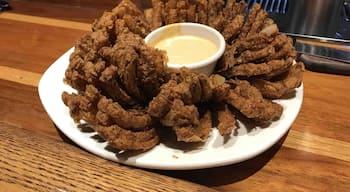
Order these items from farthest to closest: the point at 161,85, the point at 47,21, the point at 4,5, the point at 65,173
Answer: the point at 4,5 → the point at 47,21 → the point at 161,85 → the point at 65,173

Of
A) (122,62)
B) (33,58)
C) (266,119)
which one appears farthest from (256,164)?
(33,58)

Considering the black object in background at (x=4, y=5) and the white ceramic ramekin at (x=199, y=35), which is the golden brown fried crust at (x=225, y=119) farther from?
the black object in background at (x=4, y=5)

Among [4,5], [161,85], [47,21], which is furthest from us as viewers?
[4,5]

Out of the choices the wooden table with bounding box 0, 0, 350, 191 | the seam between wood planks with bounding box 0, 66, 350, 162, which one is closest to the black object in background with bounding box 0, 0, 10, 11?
the wooden table with bounding box 0, 0, 350, 191

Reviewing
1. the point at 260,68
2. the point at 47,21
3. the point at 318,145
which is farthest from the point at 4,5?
the point at 318,145

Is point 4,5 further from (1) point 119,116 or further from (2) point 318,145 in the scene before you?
(2) point 318,145

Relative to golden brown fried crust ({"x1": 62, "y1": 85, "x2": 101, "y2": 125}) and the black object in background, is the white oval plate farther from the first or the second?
the black object in background

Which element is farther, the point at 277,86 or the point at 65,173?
the point at 277,86

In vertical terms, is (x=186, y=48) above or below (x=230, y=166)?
above
